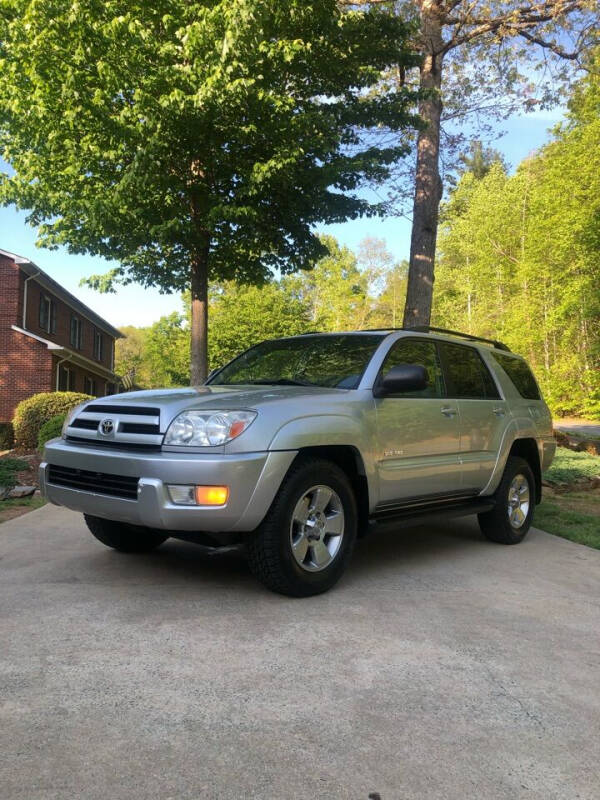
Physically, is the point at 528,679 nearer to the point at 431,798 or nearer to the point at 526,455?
the point at 431,798

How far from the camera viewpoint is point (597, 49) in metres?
15.5

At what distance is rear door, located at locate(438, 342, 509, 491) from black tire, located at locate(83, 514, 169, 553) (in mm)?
2619

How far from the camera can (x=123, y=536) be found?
5.07 meters

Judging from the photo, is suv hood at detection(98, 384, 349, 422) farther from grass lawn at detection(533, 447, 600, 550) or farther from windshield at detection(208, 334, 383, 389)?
grass lawn at detection(533, 447, 600, 550)

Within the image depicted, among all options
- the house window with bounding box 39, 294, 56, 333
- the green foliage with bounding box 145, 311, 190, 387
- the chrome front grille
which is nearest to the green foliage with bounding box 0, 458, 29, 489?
the chrome front grille

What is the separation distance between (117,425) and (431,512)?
2.52 metres

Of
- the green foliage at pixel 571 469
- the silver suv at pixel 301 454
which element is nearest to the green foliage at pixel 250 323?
the green foliage at pixel 571 469

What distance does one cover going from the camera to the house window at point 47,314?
25778mm

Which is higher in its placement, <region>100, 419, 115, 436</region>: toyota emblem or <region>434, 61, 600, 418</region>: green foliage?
<region>434, 61, 600, 418</region>: green foliage

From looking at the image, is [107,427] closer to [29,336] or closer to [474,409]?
[474,409]

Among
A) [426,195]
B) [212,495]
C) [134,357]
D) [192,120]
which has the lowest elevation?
[212,495]

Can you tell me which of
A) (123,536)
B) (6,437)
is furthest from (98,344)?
(123,536)

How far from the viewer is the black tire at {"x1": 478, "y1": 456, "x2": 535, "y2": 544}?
19.5ft

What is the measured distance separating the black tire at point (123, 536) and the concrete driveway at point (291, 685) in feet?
0.86
